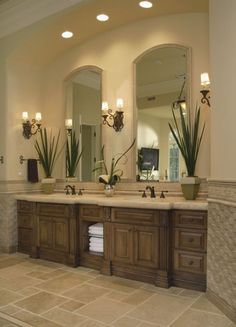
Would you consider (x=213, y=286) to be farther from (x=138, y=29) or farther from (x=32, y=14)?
(x=32, y=14)

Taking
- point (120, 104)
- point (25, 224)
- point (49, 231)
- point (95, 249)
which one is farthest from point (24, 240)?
point (120, 104)

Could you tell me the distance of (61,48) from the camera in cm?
475

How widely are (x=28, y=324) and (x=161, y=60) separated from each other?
3.16 meters

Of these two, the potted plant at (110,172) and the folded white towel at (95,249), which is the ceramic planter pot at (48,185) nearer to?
the potted plant at (110,172)

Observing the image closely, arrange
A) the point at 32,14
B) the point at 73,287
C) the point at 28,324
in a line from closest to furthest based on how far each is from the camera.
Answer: the point at 28,324 < the point at 73,287 < the point at 32,14

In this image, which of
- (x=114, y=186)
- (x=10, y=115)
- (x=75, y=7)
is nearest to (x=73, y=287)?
(x=114, y=186)

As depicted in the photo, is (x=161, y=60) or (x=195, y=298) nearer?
(x=195, y=298)

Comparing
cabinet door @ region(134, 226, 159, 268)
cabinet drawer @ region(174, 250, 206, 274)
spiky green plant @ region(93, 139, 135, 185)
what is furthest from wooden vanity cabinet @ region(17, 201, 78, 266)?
cabinet drawer @ region(174, 250, 206, 274)

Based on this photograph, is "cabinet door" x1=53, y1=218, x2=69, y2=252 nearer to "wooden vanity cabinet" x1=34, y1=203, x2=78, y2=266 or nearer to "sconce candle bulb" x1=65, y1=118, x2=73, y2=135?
"wooden vanity cabinet" x1=34, y1=203, x2=78, y2=266

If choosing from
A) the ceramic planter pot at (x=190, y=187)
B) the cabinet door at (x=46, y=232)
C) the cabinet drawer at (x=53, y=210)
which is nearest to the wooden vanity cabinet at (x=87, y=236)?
the cabinet drawer at (x=53, y=210)

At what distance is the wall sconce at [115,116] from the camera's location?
4230 millimetres

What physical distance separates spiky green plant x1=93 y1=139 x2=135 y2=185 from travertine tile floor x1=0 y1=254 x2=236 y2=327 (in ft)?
3.66

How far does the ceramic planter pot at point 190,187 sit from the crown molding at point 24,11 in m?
2.38

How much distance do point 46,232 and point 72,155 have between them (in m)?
1.20
